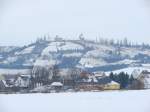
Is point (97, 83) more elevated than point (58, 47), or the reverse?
point (58, 47)

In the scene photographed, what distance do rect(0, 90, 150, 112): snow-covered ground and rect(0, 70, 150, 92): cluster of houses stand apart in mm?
16

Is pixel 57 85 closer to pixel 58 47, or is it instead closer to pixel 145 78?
pixel 58 47

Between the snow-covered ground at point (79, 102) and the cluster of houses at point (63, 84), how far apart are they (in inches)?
0.6

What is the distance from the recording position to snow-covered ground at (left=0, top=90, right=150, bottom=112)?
1.29 m

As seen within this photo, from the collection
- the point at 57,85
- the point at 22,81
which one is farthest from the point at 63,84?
the point at 22,81

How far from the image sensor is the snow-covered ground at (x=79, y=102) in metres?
1.29

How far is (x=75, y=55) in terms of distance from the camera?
131cm

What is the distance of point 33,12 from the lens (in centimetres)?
129

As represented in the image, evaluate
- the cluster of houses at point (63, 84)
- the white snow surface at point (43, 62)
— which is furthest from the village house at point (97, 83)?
the white snow surface at point (43, 62)

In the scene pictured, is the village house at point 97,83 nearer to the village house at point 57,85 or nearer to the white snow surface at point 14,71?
the village house at point 57,85

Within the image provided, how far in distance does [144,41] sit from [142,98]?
0.18 metres

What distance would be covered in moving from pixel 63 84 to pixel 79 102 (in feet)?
0.25

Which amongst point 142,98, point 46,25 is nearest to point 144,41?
point 142,98

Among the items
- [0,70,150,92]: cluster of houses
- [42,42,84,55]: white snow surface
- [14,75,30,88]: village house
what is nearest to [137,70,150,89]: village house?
[0,70,150,92]: cluster of houses
